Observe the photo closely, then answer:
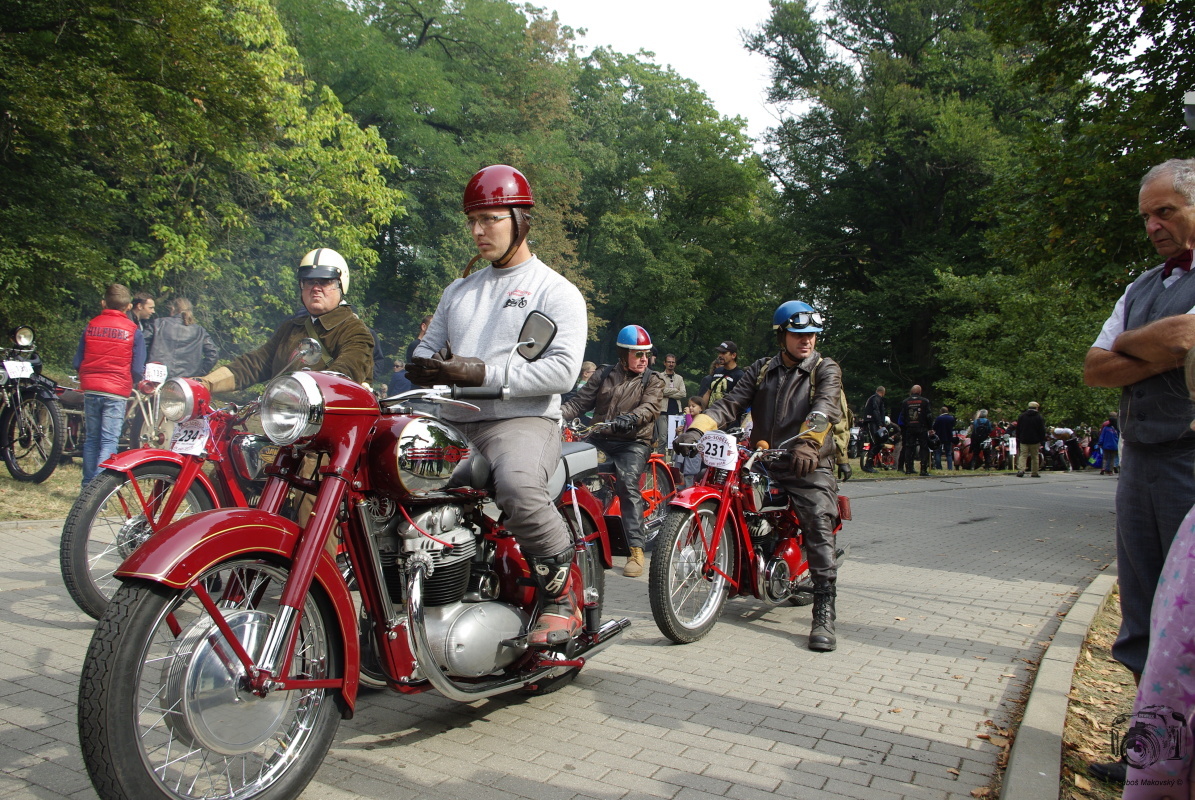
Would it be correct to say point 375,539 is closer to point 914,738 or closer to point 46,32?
point 914,738

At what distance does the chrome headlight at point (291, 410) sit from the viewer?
9.25ft

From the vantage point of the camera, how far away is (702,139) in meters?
48.5

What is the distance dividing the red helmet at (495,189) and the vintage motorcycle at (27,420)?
810cm

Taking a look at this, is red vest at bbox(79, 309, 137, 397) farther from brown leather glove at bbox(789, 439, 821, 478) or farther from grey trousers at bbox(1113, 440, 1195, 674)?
grey trousers at bbox(1113, 440, 1195, 674)

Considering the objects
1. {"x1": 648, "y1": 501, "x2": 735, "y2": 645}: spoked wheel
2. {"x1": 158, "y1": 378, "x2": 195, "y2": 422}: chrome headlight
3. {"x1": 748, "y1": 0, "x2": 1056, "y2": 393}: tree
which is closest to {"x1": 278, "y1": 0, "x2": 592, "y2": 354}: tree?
{"x1": 748, "y1": 0, "x2": 1056, "y2": 393}: tree

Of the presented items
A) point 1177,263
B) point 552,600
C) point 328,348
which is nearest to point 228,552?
point 552,600

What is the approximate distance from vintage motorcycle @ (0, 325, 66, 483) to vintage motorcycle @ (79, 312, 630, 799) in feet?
26.8

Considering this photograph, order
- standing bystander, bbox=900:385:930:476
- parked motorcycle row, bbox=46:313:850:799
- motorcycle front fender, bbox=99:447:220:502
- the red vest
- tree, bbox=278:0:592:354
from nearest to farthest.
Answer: parked motorcycle row, bbox=46:313:850:799, motorcycle front fender, bbox=99:447:220:502, the red vest, standing bystander, bbox=900:385:930:476, tree, bbox=278:0:592:354

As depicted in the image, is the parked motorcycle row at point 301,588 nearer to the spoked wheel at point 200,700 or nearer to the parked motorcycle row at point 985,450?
the spoked wheel at point 200,700

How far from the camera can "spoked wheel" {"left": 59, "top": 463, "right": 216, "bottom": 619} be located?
4625 millimetres

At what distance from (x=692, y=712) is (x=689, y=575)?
1.36 meters

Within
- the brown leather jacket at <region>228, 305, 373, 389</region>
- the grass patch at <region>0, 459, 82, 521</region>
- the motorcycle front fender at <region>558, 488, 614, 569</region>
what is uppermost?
the brown leather jacket at <region>228, 305, 373, 389</region>

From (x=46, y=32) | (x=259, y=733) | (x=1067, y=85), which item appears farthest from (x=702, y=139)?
(x=259, y=733)

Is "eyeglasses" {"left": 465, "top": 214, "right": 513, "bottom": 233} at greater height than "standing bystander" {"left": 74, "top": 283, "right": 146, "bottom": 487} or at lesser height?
greater
